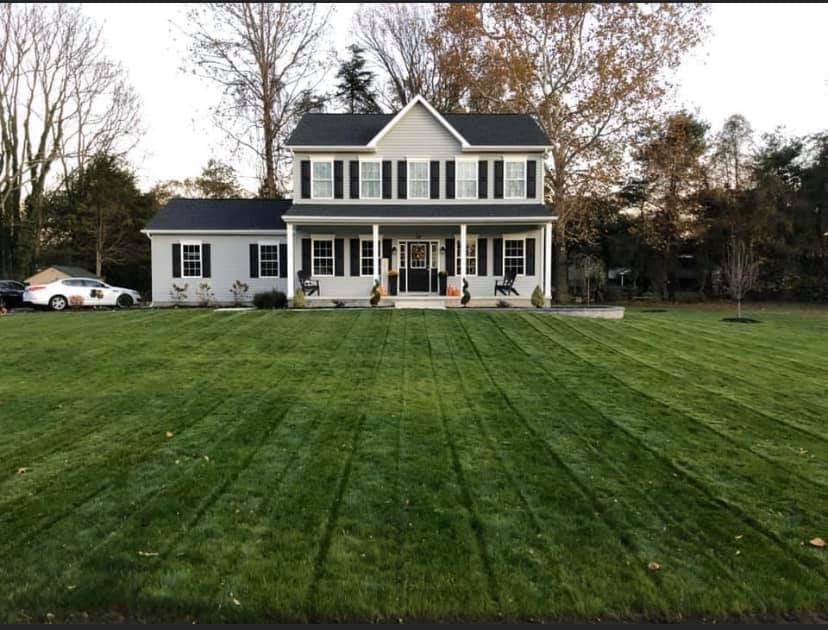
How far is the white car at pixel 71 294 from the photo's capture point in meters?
22.6

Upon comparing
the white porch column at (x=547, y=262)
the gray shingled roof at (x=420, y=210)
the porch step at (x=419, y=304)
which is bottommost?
the porch step at (x=419, y=304)

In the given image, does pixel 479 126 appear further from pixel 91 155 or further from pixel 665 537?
pixel 91 155

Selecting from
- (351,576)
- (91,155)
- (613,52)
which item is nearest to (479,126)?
(613,52)

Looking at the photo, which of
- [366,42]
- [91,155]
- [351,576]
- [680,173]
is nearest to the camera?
[351,576]

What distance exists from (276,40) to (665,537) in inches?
1298

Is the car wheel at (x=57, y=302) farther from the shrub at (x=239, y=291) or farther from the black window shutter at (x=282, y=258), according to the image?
the black window shutter at (x=282, y=258)

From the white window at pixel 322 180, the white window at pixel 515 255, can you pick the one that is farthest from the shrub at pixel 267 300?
the white window at pixel 515 255

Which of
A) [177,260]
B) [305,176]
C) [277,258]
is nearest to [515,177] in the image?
[305,176]

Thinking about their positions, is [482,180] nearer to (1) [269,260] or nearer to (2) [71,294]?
(1) [269,260]

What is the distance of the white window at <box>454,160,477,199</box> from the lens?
22.5 m

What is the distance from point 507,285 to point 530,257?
78.1 inches

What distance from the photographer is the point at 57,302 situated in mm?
22734

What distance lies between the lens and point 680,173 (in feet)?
102

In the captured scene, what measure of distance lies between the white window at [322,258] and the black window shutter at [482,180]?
6115 millimetres
